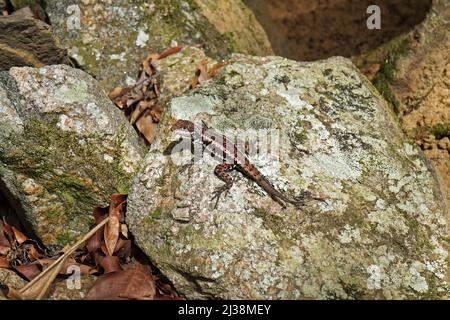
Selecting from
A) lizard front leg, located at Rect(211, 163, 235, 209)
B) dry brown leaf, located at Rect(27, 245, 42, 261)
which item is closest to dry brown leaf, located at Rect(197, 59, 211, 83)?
lizard front leg, located at Rect(211, 163, 235, 209)

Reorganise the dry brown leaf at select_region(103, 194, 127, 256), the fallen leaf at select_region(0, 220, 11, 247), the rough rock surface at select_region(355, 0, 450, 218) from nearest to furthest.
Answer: the dry brown leaf at select_region(103, 194, 127, 256) → the fallen leaf at select_region(0, 220, 11, 247) → the rough rock surface at select_region(355, 0, 450, 218)

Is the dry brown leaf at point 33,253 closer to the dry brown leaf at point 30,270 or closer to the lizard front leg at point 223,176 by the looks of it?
the dry brown leaf at point 30,270

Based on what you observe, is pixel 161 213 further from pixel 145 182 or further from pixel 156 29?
pixel 156 29

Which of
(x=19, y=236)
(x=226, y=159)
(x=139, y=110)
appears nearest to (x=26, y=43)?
(x=139, y=110)

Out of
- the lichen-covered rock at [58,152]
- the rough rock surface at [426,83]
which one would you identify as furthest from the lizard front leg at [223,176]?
the rough rock surface at [426,83]

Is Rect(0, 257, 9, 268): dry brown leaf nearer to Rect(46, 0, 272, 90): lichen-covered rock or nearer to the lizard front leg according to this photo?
the lizard front leg

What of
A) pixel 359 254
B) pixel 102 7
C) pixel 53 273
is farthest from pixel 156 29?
pixel 359 254
